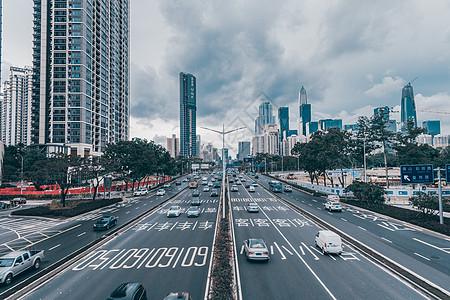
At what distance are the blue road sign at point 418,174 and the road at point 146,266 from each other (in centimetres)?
2800

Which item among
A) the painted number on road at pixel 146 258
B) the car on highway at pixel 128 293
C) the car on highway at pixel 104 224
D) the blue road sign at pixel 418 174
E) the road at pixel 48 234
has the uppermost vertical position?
the blue road sign at pixel 418 174

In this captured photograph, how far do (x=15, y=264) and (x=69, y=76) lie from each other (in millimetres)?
91981

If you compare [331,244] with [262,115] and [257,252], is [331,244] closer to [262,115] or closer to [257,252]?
[257,252]

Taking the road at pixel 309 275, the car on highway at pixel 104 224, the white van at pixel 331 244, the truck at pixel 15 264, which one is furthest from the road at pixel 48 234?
the white van at pixel 331 244

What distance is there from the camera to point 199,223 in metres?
31.4

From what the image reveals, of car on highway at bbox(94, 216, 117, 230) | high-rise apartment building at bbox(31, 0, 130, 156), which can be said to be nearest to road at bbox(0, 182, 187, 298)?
car on highway at bbox(94, 216, 117, 230)

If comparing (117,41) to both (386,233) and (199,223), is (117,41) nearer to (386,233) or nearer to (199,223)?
(199,223)

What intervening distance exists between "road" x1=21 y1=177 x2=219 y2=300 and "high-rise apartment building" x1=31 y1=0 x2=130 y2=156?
7803cm

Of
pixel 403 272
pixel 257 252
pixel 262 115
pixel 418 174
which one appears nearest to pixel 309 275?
pixel 257 252

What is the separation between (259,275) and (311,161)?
57.5m

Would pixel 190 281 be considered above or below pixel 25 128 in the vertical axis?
below

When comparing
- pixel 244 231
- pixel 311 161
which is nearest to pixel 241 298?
pixel 244 231

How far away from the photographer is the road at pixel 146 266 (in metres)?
14.0

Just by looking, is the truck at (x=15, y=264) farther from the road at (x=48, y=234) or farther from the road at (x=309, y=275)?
the road at (x=309, y=275)
